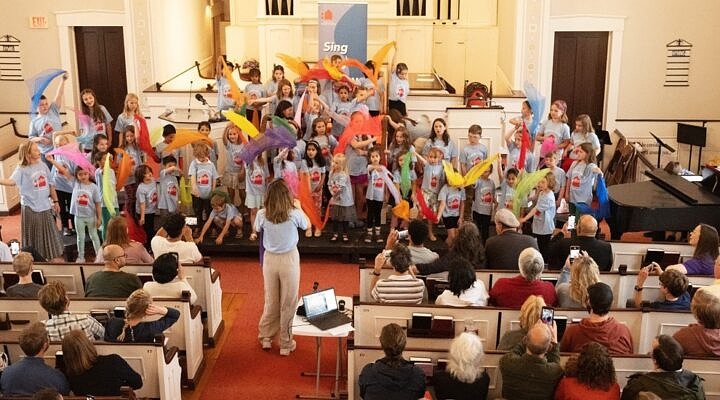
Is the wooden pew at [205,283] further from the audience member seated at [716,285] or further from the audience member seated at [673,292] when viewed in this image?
the audience member seated at [716,285]

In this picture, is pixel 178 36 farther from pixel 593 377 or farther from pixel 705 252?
pixel 593 377

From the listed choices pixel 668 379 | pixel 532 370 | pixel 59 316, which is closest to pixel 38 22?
pixel 59 316

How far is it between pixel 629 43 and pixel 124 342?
1040 centimetres

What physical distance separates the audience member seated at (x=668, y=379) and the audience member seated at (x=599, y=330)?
1.98 ft

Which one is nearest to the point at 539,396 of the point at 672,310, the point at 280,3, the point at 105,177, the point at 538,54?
the point at 672,310

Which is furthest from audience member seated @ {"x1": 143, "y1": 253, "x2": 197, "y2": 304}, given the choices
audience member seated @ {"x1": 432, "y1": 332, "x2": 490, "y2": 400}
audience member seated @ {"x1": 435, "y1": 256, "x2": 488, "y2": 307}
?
audience member seated @ {"x1": 432, "y1": 332, "x2": 490, "y2": 400}

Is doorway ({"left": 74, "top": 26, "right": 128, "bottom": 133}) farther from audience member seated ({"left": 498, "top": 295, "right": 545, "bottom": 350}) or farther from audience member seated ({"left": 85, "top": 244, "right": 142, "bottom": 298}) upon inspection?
audience member seated ({"left": 498, "top": 295, "right": 545, "bottom": 350})

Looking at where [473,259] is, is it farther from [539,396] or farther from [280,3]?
[280,3]

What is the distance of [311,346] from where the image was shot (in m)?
7.35

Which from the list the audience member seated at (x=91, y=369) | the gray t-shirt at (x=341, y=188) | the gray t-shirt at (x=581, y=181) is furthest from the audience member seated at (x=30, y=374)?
the gray t-shirt at (x=581, y=181)

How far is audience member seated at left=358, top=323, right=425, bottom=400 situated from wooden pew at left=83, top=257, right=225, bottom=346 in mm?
2447

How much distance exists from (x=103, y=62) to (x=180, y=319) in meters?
8.45

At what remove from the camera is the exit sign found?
13.1 m

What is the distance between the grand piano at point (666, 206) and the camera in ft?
28.2
